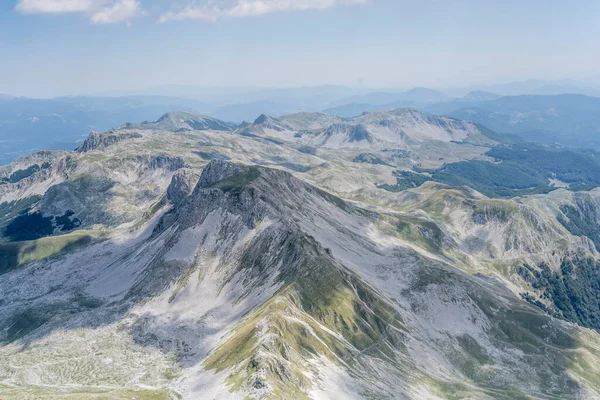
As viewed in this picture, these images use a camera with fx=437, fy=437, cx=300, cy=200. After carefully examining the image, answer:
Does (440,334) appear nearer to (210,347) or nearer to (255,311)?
(255,311)

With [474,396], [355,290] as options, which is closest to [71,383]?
[355,290]

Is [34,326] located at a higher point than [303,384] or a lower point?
lower

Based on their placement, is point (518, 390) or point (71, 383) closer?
point (71, 383)

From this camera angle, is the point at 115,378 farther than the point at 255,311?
No

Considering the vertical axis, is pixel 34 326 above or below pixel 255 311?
below

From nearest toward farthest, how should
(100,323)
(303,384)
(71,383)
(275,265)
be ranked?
(303,384) < (71,383) < (100,323) < (275,265)

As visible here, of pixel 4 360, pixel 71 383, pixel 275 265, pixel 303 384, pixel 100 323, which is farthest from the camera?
pixel 275 265

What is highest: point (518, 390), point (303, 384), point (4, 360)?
point (303, 384)

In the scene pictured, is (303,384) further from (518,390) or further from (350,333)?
(518,390)

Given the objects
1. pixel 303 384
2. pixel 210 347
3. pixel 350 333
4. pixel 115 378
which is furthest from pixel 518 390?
pixel 115 378
